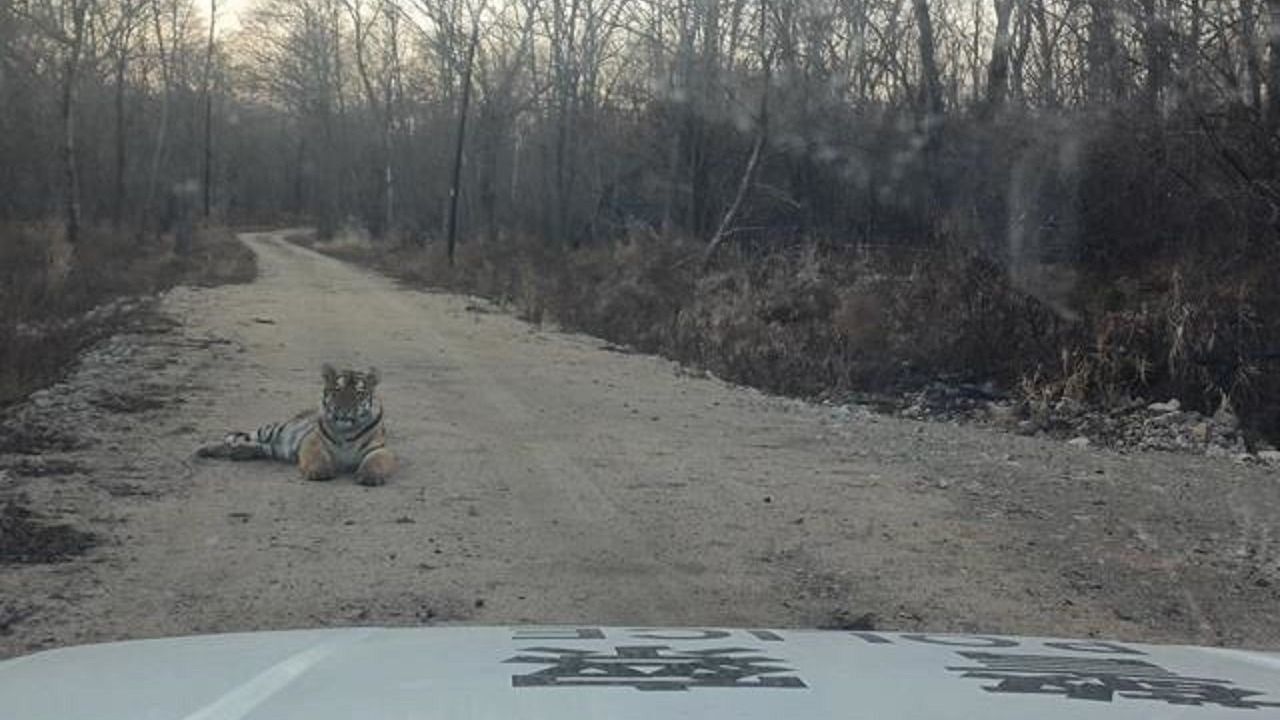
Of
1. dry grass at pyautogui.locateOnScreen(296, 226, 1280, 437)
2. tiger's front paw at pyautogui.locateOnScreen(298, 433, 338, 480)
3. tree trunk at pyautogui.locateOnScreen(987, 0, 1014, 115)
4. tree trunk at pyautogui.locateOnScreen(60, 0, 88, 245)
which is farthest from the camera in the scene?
tree trunk at pyautogui.locateOnScreen(60, 0, 88, 245)

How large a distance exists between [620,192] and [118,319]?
19037 millimetres

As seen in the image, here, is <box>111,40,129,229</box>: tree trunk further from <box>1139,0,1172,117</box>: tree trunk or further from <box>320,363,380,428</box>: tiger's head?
<box>320,363,380,428</box>: tiger's head

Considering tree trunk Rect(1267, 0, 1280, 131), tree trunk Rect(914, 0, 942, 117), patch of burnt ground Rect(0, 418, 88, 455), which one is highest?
tree trunk Rect(914, 0, 942, 117)

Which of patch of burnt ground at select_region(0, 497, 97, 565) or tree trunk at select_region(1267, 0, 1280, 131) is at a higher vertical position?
tree trunk at select_region(1267, 0, 1280, 131)

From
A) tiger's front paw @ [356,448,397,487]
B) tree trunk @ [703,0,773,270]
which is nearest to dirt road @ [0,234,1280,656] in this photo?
tiger's front paw @ [356,448,397,487]

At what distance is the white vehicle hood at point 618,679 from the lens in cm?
229

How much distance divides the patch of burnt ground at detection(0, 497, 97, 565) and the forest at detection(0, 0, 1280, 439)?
6.93 meters

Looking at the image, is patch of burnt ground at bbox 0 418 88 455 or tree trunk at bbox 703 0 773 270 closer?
patch of burnt ground at bbox 0 418 88 455

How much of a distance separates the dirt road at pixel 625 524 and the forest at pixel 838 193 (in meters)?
2.68

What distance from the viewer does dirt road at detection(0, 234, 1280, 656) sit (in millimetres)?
5875

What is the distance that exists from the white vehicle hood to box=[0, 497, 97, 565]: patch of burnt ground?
11.9 feet

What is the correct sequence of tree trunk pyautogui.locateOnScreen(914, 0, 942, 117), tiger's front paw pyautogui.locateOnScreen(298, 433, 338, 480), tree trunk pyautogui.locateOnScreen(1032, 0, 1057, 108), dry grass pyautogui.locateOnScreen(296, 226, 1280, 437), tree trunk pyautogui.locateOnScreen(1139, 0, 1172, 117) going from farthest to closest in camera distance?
1. tree trunk pyautogui.locateOnScreen(914, 0, 942, 117)
2. tree trunk pyautogui.locateOnScreen(1032, 0, 1057, 108)
3. tree trunk pyautogui.locateOnScreen(1139, 0, 1172, 117)
4. dry grass pyautogui.locateOnScreen(296, 226, 1280, 437)
5. tiger's front paw pyautogui.locateOnScreen(298, 433, 338, 480)

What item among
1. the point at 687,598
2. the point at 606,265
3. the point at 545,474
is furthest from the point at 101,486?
the point at 606,265

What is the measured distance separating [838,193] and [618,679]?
69.6 ft
